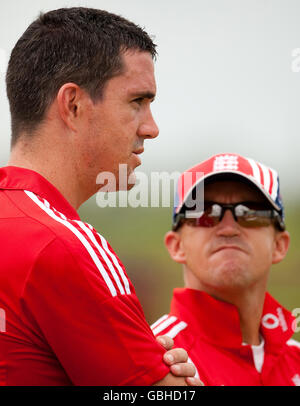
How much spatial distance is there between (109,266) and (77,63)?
712 millimetres

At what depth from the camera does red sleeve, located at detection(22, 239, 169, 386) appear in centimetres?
136

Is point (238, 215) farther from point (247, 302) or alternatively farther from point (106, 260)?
point (106, 260)

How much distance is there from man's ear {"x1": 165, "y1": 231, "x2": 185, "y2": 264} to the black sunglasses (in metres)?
0.08

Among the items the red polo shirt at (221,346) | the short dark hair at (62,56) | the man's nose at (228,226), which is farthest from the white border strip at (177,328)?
the short dark hair at (62,56)

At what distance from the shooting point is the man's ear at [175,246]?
2559mm

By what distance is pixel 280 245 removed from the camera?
2.67 metres

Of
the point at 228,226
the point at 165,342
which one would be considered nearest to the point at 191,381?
the point at 165,342

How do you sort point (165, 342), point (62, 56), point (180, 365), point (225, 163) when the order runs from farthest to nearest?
point (225, 163) → point (62, 56) → point (165, 342) → point (180, 365)

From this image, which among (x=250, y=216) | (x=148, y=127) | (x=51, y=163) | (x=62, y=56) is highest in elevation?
(x=62, y=56)

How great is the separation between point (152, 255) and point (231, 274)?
350 inches

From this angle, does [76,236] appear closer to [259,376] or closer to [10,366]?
[10,366]

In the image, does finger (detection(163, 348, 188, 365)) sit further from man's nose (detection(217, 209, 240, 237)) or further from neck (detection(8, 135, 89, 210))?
man's nose (detection(217, 209, 240, 237))

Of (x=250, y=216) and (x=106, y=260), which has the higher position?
(x=250, y=216)

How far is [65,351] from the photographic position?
1397mm
